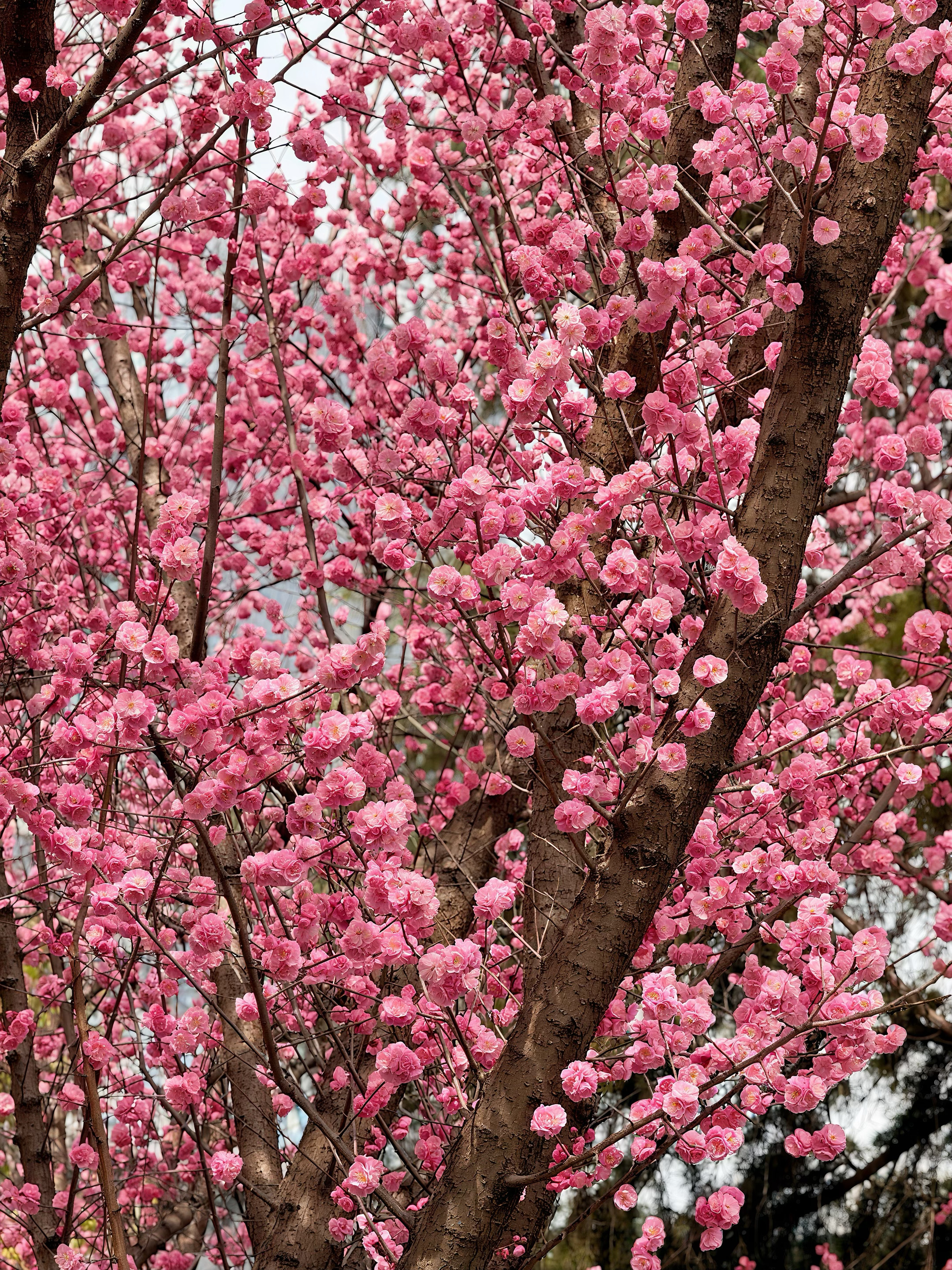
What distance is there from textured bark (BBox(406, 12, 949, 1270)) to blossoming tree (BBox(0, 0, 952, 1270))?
1 cm

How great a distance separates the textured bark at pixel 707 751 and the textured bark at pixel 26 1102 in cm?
152

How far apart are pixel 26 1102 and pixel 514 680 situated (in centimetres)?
219

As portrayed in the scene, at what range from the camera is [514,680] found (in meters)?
2.93

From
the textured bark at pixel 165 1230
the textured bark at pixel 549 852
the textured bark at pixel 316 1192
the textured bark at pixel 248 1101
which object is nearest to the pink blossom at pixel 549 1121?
the textured bark at pixel 549 852

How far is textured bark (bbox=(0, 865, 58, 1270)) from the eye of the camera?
3.56m

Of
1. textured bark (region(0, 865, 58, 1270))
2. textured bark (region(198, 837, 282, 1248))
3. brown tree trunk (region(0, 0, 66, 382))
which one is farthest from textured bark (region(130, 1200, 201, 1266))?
brown tree trunk (region(0, 0, 66, 382))

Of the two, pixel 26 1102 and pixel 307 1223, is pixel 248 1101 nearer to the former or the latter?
pixel 307 1223

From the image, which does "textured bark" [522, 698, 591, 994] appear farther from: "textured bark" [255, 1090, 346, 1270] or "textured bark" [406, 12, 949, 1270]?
"textured bark" [255, 1090, 346, 1270]

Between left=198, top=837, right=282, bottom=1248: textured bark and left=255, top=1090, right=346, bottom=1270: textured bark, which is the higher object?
left=198, top=837, right=282, bottom=1248: textured bark

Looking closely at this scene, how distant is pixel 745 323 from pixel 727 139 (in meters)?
0.56

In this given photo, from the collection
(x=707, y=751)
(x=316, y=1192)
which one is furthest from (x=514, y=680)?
(x=316, y=1192)

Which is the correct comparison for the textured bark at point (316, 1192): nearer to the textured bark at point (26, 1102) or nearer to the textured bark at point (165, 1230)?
the textured bark at point (165, 1230)

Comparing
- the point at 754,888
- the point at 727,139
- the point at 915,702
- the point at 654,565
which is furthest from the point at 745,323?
the point at 754,888

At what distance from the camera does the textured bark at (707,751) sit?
8.59 feet
